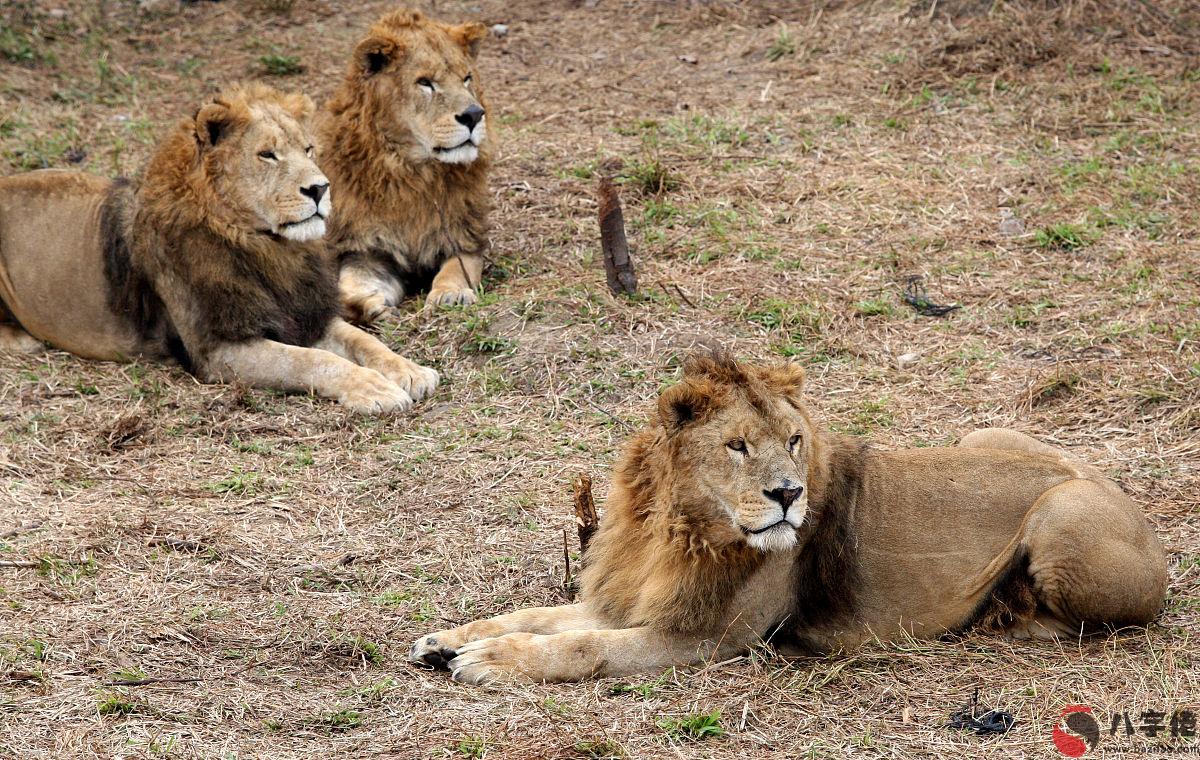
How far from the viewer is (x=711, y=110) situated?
10680 millimetres

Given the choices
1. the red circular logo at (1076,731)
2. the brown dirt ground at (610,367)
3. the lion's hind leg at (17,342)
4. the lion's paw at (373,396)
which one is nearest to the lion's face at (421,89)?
the brown dirt ground at (610,367)

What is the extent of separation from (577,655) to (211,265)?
11.9 feet

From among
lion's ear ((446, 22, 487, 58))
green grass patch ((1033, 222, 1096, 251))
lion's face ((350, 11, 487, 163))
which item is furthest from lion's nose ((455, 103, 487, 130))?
green grass patch ((1033, 222, 1096, 251))

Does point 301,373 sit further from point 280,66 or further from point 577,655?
point 280,66

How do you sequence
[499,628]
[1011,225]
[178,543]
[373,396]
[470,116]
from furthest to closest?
[1011,225], [470,116], [373,396], [178,543], [499,628]

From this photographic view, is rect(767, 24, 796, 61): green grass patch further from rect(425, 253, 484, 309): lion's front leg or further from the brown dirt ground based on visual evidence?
rect(425, 253, 484, 309): lion's front leg

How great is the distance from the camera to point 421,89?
27.8ft

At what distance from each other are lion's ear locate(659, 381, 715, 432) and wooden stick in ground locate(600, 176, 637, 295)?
10.1 ft

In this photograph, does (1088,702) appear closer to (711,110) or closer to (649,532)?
(649,532)

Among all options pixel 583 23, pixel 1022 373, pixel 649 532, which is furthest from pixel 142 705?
pixel 583 23

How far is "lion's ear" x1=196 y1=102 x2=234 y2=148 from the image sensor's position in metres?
7.19

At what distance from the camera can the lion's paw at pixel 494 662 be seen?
4727 millimetres

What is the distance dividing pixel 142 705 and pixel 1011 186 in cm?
678

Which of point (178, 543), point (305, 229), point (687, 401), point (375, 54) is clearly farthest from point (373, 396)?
point (687, 401)
